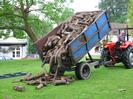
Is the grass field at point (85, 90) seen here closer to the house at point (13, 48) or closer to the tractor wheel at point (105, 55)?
the tractor wheel at point (105, 55)

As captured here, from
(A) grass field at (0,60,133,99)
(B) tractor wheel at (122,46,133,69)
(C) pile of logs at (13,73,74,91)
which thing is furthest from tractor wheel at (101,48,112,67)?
(C) pile of logs at (13,73,74,91)

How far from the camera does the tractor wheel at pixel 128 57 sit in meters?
18.6

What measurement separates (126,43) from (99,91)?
683 centimetres

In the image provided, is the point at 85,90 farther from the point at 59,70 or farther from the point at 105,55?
the point at 105,55

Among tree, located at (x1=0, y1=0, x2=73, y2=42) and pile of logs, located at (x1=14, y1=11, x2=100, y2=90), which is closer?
pile of logs, located at (x1=14, y1=11, x2=100, y2=90)

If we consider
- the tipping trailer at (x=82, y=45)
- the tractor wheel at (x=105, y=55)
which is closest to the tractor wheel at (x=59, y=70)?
the tipping trailer at (x=82, y=45)

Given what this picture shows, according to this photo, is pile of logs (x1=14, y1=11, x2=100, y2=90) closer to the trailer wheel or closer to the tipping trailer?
the tipping trailer

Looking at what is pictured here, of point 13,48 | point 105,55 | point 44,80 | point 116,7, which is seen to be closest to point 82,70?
point 44,80

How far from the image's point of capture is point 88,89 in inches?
512

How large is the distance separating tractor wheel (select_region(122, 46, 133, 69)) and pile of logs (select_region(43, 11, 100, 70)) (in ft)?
7.78

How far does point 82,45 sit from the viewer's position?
1591 cm

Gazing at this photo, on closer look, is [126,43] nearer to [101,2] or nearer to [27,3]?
[27,3]

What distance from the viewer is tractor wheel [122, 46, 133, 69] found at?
18641mm

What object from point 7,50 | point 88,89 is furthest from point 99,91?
point 7,50
